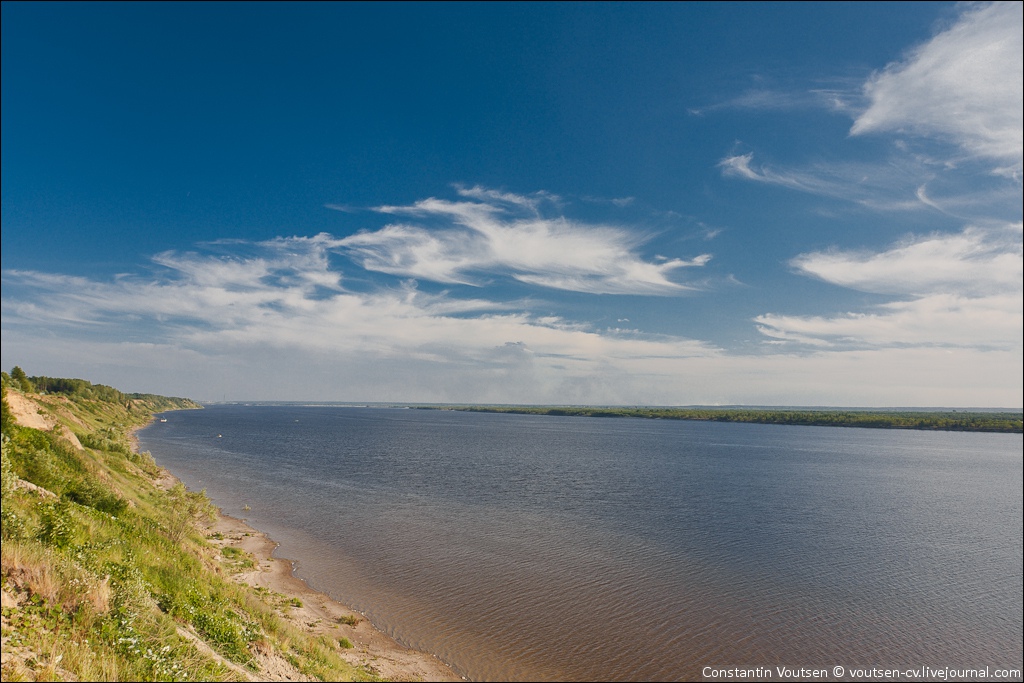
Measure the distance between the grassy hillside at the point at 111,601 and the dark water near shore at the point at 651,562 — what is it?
7.82 meters

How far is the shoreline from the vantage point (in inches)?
758

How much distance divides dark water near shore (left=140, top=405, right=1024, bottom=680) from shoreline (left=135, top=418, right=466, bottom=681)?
1007 millimetres

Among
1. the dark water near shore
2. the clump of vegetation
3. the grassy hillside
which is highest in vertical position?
the grassy hillside

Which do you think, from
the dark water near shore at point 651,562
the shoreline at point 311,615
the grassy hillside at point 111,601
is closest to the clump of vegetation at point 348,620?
the shoreline at point 311,615

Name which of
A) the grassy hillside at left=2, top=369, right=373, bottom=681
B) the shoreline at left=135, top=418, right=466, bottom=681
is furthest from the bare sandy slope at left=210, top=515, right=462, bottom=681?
the grassy hillside at left=2, top=369, right=373, bottom=681

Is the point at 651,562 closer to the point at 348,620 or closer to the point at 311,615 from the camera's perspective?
the point at 348,620

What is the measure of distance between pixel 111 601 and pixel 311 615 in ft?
43.5

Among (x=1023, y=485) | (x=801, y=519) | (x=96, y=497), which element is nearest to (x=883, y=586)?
(x=801, y=519)

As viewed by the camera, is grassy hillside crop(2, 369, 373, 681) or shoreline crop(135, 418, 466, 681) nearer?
grassy hillside crop(2, 369, 373, 681)

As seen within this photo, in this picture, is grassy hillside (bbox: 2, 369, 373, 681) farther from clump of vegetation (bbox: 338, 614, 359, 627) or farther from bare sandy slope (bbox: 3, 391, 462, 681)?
clump of vegetation (bbox: 338, 614, 359, 627)

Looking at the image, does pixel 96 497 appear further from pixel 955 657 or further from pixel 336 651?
pixel 955 657

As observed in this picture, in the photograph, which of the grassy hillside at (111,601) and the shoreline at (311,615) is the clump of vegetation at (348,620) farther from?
the grassy hillside at (111,601)

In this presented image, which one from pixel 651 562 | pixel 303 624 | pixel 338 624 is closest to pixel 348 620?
pixel 338 624

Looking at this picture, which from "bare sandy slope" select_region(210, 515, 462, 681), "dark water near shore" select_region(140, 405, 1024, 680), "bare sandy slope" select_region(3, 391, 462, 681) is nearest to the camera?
"bare sandy slope" select_region(3, 391, 462, 681)
